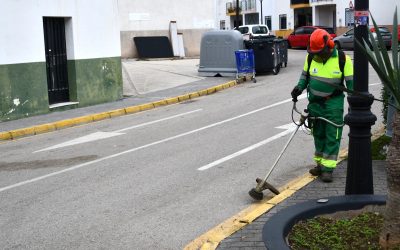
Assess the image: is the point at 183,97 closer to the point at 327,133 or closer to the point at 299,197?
the point at 327,133

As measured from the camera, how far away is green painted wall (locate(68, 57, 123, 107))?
15.1 metres

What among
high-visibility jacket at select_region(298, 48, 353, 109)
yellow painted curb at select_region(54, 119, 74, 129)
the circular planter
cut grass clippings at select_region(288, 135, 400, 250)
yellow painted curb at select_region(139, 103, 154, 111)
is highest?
high-visibility jacket at select_region(298, 48, 353, 109)

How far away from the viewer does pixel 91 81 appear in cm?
1565

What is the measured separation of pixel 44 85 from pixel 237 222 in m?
9.86

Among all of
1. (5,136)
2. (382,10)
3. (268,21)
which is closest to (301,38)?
(382,10)

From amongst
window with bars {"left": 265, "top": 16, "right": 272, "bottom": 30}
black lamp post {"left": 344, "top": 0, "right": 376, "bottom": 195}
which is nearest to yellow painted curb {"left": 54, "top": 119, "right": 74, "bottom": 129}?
black lamp post {"left": 344, "top": 0, "right": 376, "bottom": 195}

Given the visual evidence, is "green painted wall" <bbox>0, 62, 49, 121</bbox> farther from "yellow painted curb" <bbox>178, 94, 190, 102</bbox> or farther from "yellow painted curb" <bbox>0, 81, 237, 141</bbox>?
"yellow painted curb" <bbox>178, 94, 190, 102</bbox>

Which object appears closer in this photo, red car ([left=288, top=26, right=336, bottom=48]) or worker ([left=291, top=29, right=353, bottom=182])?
worker ([left=291, top=29, right=353, bottom=182])

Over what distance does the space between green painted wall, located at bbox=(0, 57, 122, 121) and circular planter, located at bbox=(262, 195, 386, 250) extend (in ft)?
31.7

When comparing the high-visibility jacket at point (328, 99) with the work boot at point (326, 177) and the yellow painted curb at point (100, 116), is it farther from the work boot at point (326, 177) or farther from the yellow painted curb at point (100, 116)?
the yellow painted curb at point (100, 116)

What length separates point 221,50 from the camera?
20.8m

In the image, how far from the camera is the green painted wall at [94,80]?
1515 cm

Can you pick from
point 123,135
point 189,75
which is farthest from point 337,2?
point 123,135

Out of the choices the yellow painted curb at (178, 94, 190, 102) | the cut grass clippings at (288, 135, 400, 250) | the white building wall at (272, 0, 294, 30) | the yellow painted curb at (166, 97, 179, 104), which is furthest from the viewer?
the white building wall at (272, 0, 294, 30)
